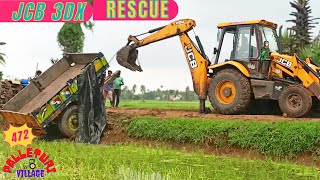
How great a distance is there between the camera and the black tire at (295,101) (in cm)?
1117

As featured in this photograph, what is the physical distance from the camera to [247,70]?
1221 cm

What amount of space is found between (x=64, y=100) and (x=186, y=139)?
9.68ft

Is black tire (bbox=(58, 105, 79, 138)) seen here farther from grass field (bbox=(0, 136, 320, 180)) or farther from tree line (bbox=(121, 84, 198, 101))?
tree line (bbox=(121, 84, 198, 101))

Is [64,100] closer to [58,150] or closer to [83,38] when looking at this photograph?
[58,150]

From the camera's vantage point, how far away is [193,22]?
13.2 m

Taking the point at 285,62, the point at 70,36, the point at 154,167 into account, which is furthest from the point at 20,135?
the point at 70,36

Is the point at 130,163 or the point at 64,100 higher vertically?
the point at 64,100

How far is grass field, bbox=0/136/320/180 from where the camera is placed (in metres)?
6.19

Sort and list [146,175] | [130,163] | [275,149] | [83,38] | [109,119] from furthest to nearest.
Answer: [83,38], [109,119], [275,149], [130,163], [146,175]

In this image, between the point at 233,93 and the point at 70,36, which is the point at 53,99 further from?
the point at 70,36

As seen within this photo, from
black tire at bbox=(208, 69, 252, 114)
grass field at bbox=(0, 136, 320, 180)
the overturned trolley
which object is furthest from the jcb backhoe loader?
grass field at bbox=(0, 136, 320, 180)

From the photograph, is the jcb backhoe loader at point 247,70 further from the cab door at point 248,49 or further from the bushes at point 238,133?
the bushes at point 238,133

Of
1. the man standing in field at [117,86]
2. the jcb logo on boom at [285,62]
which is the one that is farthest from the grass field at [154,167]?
the man standing in field at [117,86]

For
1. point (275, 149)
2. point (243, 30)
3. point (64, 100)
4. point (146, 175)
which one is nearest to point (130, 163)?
point (146, 175)
